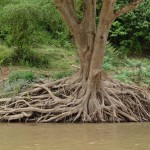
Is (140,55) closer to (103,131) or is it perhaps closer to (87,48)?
(87,48)

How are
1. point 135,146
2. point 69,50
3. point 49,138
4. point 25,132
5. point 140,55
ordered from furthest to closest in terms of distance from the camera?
1. point 140,55
2. point 69,50
3. point 25,132
4. point 49,138
5. point 135,146

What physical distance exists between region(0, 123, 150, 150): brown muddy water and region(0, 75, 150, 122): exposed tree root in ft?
2.59

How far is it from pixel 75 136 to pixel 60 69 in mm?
10086

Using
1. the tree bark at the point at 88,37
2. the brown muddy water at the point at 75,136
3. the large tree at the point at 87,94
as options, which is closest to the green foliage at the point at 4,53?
the large tree at the point at 87,94

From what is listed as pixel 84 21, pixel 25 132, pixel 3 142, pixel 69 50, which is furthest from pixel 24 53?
pixel 3 142

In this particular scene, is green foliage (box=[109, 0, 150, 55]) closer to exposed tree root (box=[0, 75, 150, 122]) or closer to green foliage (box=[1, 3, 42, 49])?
green foliage (box=[1, 3, 42, 49])

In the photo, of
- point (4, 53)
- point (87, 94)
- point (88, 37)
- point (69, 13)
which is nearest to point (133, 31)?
point (4, 53)

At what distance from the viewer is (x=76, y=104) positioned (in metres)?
16.6

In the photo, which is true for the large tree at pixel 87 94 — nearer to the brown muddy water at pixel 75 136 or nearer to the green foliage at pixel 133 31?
the brown muddy water at pixel 75 136

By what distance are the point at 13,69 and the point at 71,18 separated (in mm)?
6066

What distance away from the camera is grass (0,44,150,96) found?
63.5ft

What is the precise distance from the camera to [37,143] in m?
12.0

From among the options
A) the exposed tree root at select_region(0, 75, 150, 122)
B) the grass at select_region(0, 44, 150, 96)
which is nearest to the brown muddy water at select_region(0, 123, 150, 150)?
the exposed tree root at select_region(0, 75, 150, 122)

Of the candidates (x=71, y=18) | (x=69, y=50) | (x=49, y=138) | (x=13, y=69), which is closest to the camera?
(x=49, y=138)
